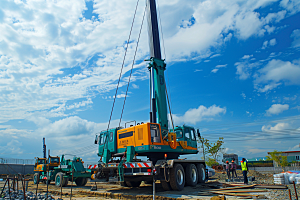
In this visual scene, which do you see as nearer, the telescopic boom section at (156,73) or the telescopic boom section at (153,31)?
the telescopic boom section at (156,73)

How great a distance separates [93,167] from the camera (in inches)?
526

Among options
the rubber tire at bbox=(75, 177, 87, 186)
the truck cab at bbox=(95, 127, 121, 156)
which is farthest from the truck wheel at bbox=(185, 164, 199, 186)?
the rubber tire at bbox=(75, 177, 87, 186)

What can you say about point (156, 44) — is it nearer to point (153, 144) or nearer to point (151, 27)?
point (151, 27)

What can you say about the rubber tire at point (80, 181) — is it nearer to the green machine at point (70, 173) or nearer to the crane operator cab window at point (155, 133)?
the green machine at point (70, 173)

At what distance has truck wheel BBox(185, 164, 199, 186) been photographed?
1362 centimetres

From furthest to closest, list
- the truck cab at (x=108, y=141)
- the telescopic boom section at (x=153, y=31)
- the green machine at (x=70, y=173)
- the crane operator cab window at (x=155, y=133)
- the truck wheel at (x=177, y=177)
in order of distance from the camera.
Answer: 1. the green machine at (x=70, y=173)
2. the telescopic boom section at (x=153, y=31)
3. the truck cab at (x=108, y=141)
4. the crane operator cab window at (x=155, y=133)
5. the truck wheel at (x=177, y=177)

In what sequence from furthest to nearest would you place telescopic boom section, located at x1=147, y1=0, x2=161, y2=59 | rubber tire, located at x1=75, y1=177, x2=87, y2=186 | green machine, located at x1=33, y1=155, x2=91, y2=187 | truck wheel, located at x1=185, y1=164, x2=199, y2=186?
rubber tire, located at x1=75, y1=177, x2=87, y2=186, green machine, located at x1=33, y1=155, x2=91, y2=187, telescopic boom section, located at x1=147, y1=0, x2=161, y2=59, truck wheel, located at x1=185, y1=164, x2=199, y2=186

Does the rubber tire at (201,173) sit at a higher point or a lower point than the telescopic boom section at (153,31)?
lower

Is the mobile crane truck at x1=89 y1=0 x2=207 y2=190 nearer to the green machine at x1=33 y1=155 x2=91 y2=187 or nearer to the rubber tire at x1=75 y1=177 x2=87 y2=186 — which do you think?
the green machine at x1=33 y1=155 x2=91 y2=187

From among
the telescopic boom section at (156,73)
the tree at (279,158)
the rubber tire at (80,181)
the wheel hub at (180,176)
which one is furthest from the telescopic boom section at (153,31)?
the tree at (279,158)

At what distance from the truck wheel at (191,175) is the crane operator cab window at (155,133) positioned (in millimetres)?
2482

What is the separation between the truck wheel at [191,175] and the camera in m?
13.6

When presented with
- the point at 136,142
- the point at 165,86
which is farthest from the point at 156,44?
the point at 136,142

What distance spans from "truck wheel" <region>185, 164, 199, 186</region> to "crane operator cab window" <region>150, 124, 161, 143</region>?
8.14 feet
